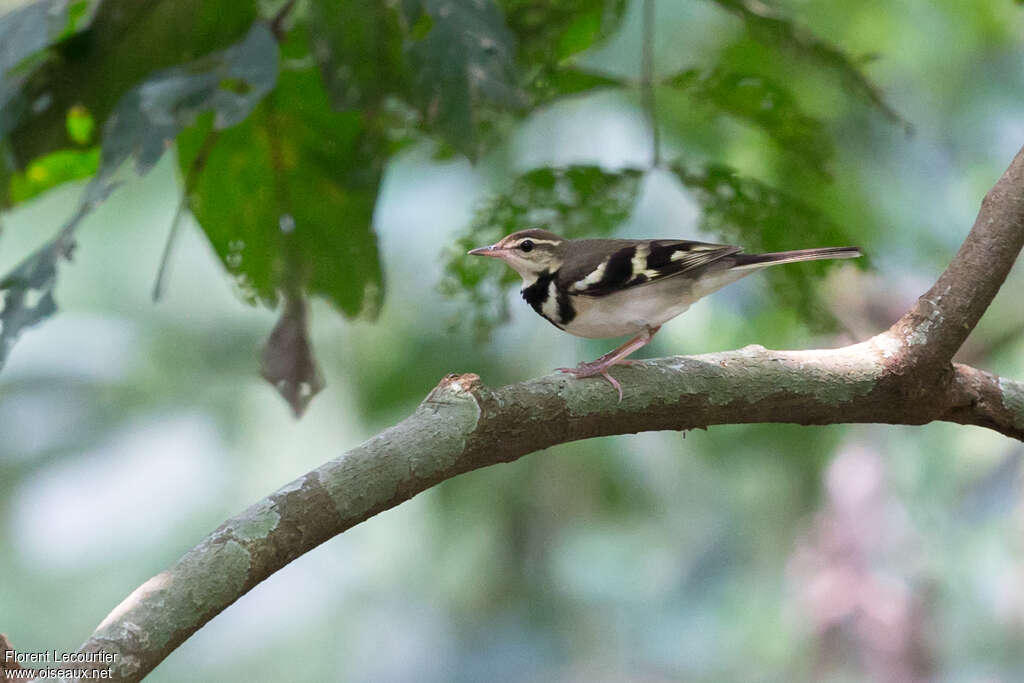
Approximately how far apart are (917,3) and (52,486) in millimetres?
7678

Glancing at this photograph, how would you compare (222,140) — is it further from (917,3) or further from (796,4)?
(917,3)

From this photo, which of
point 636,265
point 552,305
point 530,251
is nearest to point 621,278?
point 636,265

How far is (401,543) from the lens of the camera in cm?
878

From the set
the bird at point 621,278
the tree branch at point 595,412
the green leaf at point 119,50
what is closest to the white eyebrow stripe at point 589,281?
the bird at point 621,278

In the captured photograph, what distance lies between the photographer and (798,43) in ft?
12.6

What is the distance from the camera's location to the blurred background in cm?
671

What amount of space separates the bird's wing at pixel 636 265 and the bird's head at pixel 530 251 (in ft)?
0.35

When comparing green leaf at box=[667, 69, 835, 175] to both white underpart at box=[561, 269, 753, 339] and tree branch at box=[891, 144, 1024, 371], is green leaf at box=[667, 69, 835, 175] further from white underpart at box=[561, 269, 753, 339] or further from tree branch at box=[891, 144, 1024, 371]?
tree branch at box=[891, 144, 1024, 371]

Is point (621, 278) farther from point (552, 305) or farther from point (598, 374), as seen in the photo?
point (598, 374)

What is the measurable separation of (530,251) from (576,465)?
400cm

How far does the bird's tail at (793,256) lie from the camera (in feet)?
11.8

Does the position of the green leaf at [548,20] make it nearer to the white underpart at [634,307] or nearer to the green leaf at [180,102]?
the white underpart at [634,307]

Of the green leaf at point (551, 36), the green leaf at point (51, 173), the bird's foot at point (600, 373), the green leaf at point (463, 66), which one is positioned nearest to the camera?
the bird's foot at point (600, 373)

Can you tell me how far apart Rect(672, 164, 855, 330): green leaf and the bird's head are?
21.7 inches
